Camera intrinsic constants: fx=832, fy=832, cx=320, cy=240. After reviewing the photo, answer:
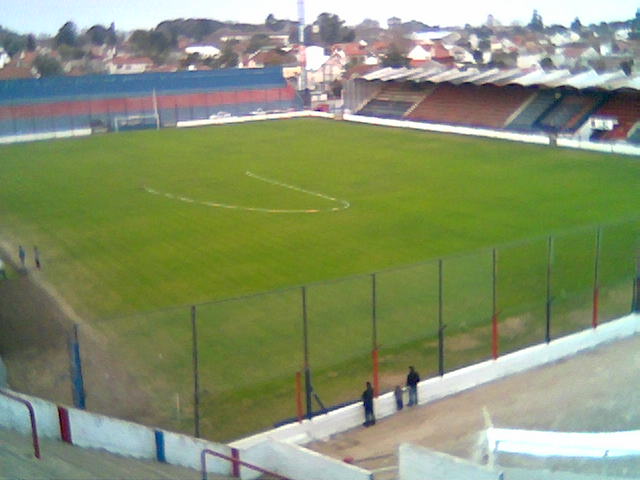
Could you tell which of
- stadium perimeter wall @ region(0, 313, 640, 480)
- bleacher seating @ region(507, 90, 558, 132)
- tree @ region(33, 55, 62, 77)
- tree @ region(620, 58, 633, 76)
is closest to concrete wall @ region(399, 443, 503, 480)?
stadium perimeter wall @ region(0, 313, 640, 480)

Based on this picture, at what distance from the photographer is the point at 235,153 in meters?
32.3

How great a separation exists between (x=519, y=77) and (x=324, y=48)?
123 feet

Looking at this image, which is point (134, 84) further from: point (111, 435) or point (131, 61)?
point (111, 435)

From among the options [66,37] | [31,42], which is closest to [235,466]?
[31,42]

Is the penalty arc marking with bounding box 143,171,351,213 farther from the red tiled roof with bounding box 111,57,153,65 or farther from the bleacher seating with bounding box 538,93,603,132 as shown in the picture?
the red tiled roof with bounding box 111,57,153,65

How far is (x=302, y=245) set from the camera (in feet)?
56.5

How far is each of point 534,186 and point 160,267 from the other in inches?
484

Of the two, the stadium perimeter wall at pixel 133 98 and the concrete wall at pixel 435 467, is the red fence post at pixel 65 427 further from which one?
the stadium perimeter wall at pixel 133 98

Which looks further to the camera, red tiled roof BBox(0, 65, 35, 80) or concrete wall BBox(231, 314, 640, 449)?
red tiled roof BBox(0, 65, 35, 80)

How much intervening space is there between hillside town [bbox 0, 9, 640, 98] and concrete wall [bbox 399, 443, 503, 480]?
1139 cm

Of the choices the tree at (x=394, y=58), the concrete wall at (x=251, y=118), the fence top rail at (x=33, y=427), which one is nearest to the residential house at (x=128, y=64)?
the concrete wall at (x=251, y=118)

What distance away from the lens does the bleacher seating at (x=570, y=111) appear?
34969 millimetres

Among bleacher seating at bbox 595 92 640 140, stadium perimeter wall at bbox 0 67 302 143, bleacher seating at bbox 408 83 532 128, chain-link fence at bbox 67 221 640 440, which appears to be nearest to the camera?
chain-link fence at bbox 67 221 640 440

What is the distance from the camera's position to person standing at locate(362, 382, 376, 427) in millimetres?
9180
